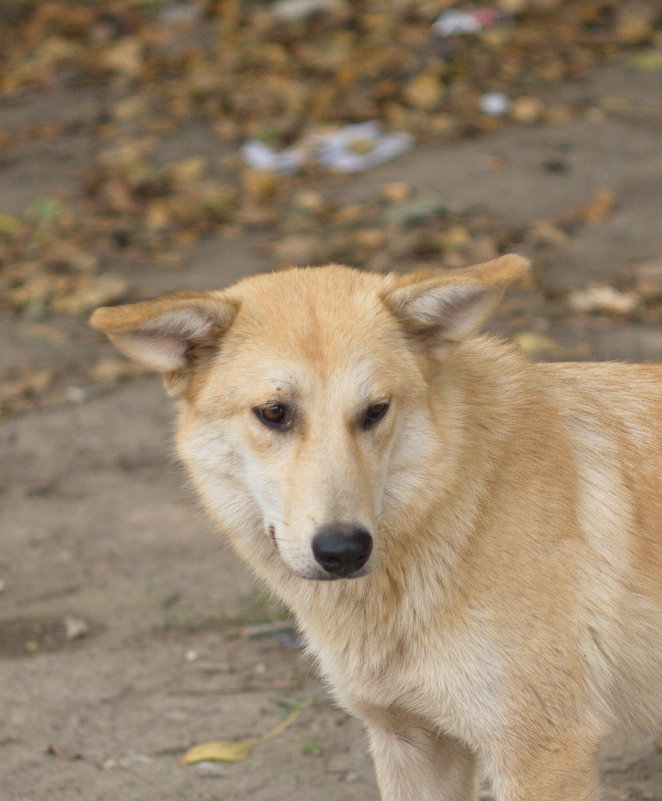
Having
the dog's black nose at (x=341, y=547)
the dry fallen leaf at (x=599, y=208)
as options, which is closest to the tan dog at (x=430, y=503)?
the dog's black nose at (x=341, y=547)

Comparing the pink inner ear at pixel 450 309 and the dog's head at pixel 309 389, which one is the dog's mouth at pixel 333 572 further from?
the pink inner ear at pixel 450 309

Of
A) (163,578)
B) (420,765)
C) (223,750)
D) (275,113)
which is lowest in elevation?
(275,113)

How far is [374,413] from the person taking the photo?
301 cm

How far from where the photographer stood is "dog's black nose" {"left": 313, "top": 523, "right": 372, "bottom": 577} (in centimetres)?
276

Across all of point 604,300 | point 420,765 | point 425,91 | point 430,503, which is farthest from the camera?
point 425,91

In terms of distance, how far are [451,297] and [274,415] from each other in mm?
619

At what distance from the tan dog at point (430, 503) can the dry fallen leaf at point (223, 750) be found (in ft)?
2.47

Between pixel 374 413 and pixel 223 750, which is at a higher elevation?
pixel 374 413

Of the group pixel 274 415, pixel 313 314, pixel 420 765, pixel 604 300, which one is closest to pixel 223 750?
pixel 420 765

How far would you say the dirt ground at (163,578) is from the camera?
3834 millimetres

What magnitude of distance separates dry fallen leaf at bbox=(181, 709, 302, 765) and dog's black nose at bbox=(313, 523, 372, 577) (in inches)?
55.0

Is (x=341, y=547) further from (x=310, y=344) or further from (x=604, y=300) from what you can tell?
(x=604, y=300)

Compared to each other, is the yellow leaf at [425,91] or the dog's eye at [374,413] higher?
the dog's eye at [374,413]

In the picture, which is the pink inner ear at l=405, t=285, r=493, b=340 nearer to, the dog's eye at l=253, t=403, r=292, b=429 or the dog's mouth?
the dog's eye at l=253, t=403, r=292, b=429
